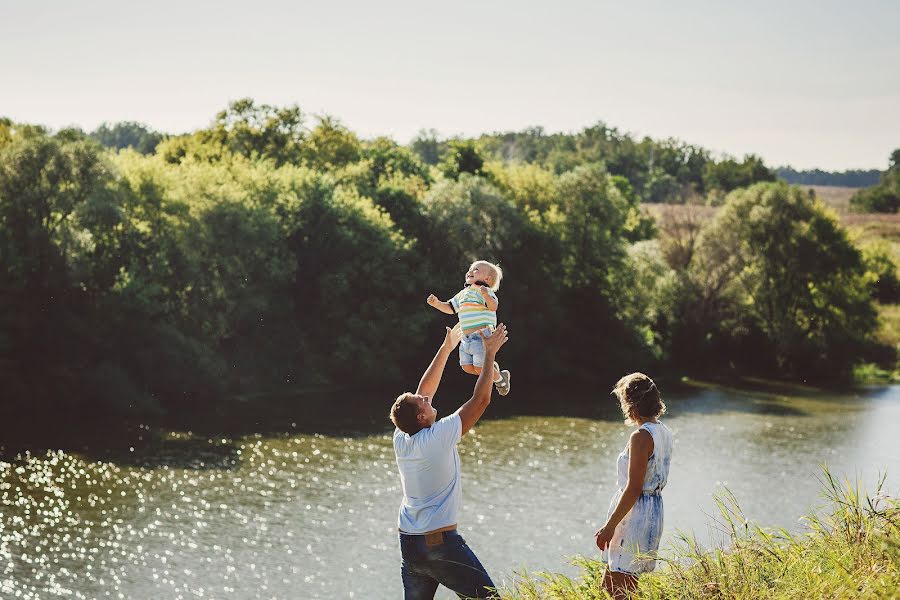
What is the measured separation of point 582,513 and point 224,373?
57.0ft

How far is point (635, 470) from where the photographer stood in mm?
6777

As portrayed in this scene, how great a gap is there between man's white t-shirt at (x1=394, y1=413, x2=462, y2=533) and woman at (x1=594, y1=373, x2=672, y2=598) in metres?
1.11

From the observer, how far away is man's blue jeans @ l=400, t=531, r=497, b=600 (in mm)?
6754

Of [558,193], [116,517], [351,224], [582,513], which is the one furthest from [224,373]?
[558,193]

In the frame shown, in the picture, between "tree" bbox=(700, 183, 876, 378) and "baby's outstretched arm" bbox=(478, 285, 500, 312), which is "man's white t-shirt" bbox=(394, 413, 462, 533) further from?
"tree" bbox=(700, 183, 876, 378)

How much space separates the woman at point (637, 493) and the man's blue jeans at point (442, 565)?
918 mm

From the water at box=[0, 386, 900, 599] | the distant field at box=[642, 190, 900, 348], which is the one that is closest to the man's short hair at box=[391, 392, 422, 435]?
the water at box=[0, 386, 900, 599]

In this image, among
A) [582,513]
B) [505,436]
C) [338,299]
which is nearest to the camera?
[582,513]

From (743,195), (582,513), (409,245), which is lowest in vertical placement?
(582,513)

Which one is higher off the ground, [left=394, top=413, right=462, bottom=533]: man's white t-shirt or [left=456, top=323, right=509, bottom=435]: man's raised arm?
[left=456, top=323, right=509, bottom=435]: man's raised arm

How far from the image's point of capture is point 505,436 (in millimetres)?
33781

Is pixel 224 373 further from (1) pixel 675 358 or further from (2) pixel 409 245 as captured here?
(1) pixel 675 358

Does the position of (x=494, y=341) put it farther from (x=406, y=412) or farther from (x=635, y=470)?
(x=635, y=470)

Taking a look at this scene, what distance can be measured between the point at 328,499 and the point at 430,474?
18863mm
